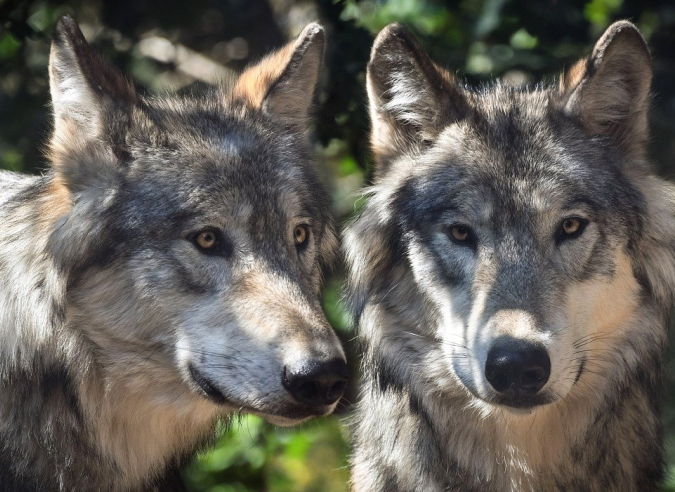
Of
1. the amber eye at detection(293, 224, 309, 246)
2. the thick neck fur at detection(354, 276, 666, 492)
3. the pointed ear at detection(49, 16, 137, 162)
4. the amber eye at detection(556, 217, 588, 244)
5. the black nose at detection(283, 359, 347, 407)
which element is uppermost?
the pointed ear at detection(49, 16, 137, 162)

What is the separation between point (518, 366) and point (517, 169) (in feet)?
2.90

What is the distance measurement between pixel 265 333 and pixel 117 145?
1.01 metres

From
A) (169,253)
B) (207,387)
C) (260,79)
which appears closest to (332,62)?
(260,79)

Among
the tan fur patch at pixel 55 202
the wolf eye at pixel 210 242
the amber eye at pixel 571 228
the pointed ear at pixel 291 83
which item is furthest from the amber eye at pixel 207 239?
the amber eye at pixel 571 228

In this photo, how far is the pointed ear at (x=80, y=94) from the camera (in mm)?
3561

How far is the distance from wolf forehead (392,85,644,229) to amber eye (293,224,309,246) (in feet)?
1.40

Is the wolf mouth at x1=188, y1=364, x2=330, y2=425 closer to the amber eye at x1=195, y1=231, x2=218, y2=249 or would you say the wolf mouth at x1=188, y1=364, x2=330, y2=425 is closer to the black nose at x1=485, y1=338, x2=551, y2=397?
the amber eye at x1=195, y1=231, x2=218, y2=249

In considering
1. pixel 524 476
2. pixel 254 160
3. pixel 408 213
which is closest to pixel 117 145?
pixel 254 160

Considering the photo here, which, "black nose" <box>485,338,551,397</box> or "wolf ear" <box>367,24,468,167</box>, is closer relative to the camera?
"black nose" <box>485,338,551,397</box>

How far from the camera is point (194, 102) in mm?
4281

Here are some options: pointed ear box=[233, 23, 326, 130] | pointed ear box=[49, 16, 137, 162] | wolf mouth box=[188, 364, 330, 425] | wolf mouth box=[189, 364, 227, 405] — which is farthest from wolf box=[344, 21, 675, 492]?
pointed ear box=[49, 16, 137, 162]

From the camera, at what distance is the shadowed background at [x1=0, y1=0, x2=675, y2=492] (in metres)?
5.38

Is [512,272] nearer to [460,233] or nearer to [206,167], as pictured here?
[460,233]

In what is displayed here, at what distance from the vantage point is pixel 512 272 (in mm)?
3594
